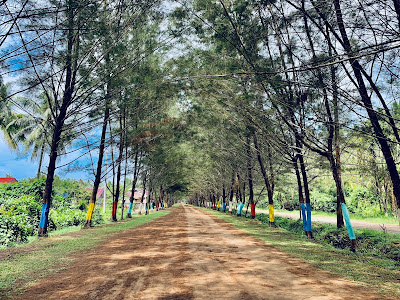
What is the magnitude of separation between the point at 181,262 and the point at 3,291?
3.51 m

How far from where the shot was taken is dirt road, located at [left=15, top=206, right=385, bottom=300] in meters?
4.32

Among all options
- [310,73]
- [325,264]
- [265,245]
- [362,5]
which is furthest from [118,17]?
[325,264]

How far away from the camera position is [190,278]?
17.0 ft

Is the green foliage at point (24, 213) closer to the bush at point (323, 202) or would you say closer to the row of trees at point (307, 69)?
the row of trees at point (307, 69)

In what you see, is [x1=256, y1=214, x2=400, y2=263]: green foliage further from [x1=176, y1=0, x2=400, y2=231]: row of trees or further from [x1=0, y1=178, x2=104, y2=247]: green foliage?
[x1=0, y1=178, x2=104, y2=247]: green foliage

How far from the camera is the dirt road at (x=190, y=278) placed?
4.32 m

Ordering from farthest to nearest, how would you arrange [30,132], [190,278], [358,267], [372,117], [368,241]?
[30,132]
[368,241]
[372,117]
[358,267]
[190,278]

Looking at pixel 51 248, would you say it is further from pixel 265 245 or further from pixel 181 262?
pixel 265 245

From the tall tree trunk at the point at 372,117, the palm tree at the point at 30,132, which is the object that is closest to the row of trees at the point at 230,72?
the tall tree trunk at the point at 372,117

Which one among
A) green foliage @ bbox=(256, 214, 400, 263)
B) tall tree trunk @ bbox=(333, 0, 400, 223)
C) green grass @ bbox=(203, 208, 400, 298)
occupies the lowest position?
green foliage @ bbox=(256, 214, 400, 263)

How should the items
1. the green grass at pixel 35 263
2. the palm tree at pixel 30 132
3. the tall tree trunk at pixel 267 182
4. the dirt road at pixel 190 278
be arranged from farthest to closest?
1. the palm tree at pixel 30 132
2. the tall tree trunk at pixel 267 182
3. the green grass at pixel 35 263
4. the dirt road at pixel 190 278

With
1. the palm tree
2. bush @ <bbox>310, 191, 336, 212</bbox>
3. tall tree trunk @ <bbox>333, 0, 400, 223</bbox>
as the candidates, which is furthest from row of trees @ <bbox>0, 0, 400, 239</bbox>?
bush @ <bbox>310, 191, 336, 212</bbox>

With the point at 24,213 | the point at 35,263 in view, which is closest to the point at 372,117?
the point at 35,263

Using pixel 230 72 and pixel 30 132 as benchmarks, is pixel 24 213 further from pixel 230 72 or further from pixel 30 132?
pixel 30 132
